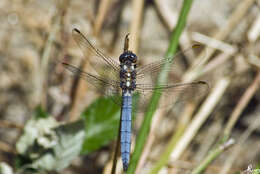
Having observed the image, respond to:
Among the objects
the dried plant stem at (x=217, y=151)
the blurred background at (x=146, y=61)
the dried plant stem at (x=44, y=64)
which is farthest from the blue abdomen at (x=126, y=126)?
the dried plant stem at (x=44, y=64)

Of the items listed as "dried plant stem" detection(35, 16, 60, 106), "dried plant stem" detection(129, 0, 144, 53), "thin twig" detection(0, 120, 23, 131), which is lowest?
"thin twig" detection(0, 120, 23, 131)

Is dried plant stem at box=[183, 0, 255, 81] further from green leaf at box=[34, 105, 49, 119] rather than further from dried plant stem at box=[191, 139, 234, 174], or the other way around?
green leaf at box=[34, 105, 49, 119]

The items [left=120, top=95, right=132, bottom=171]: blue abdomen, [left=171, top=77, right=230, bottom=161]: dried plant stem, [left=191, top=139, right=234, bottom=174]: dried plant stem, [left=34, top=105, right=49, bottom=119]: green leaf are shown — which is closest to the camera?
[left=191, top=139, right=234, bottom=174]: dried plant stem

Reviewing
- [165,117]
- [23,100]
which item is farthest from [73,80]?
[165,117]

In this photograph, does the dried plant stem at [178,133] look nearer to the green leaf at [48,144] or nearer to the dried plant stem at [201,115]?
the dried plant stem at [201,115]

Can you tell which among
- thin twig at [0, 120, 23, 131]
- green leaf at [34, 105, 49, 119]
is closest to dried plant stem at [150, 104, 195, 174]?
green leaf at [34, 105, 49, 119]

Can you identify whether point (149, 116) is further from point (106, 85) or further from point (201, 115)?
point (201, 115)

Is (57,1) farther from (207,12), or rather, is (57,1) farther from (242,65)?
(242,65)
